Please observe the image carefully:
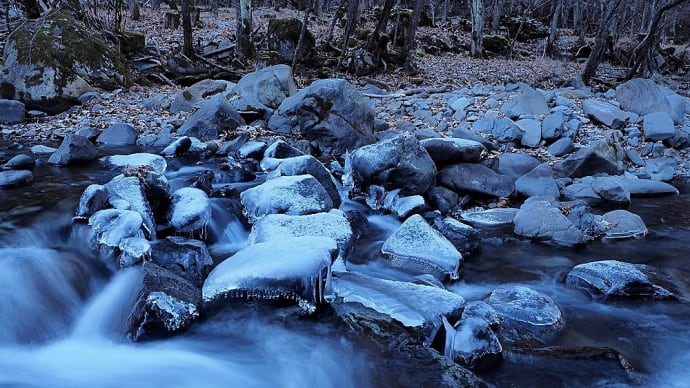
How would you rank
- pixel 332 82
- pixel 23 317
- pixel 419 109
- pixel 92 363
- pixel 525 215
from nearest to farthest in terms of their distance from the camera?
pixel 92 363 → pixel 23 317 → pixel 525 215 → pixel 332 82 → pixel 419 109

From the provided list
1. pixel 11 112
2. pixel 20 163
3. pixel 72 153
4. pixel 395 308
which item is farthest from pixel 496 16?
pixel 395 308

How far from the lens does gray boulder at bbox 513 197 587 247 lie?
18.1 feet

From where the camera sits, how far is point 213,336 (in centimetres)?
353

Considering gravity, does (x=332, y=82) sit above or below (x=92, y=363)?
above

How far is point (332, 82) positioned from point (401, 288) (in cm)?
541

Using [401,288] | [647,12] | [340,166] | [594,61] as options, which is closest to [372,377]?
[401,288]

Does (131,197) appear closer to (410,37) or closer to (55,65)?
(55,65)

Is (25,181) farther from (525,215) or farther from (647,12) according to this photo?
(647,12)

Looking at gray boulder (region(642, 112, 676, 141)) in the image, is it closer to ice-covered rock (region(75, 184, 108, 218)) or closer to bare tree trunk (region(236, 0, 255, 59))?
ice-covered rock (region(75, 184, 108, 218))

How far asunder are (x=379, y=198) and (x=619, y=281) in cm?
304

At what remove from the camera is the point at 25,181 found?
5.98 meters

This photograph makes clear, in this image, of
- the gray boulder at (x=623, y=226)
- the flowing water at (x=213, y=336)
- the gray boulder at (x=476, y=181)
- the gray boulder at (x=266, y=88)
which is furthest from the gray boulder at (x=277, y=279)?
the gray boulder at (x=266, y=88)

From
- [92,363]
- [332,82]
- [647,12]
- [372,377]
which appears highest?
[647,12]

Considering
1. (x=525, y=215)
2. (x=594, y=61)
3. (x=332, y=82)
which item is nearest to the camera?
(x=525, y=215)
